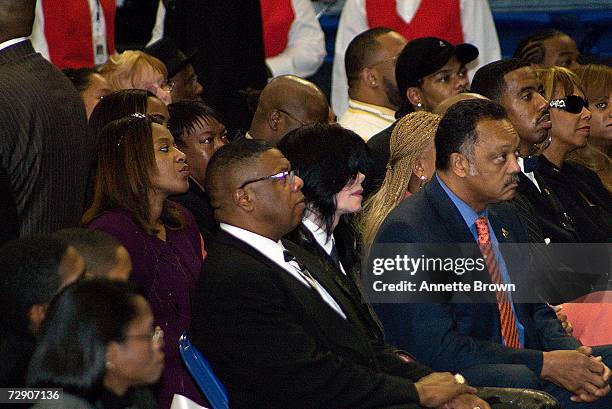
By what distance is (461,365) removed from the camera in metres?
4.13

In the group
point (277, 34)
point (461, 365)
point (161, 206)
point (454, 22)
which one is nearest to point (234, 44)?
point (277, 34)

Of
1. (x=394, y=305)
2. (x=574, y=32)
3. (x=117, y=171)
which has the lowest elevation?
(x=574, y=32)

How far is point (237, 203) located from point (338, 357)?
2.06ft

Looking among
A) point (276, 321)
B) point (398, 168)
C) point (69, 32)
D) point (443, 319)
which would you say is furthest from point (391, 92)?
point (276, 321)

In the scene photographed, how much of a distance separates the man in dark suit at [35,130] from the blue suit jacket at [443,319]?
3.76 ft

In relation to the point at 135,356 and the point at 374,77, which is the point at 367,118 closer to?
the point at 374,77

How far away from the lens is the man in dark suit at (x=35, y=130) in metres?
3.89

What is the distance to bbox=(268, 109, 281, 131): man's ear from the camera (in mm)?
5691

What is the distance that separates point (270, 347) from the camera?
355 centimetres

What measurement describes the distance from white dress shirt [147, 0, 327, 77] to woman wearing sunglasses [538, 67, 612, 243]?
6.30 feet

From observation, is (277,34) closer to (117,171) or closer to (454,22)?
(454,22)

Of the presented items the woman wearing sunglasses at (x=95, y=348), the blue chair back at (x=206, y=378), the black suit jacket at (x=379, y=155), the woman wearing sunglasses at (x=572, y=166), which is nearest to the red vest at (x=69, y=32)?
the black suit jacket at (x=379, y=155)

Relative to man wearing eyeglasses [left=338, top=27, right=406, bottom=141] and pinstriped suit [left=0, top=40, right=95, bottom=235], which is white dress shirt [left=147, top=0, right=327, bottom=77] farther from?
pinstriped suit [left=0, top=40, right=95, bottom=235]

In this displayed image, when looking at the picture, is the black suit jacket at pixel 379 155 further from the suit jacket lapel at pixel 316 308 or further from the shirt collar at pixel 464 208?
the suit jacket lapel at pixel 316 308
